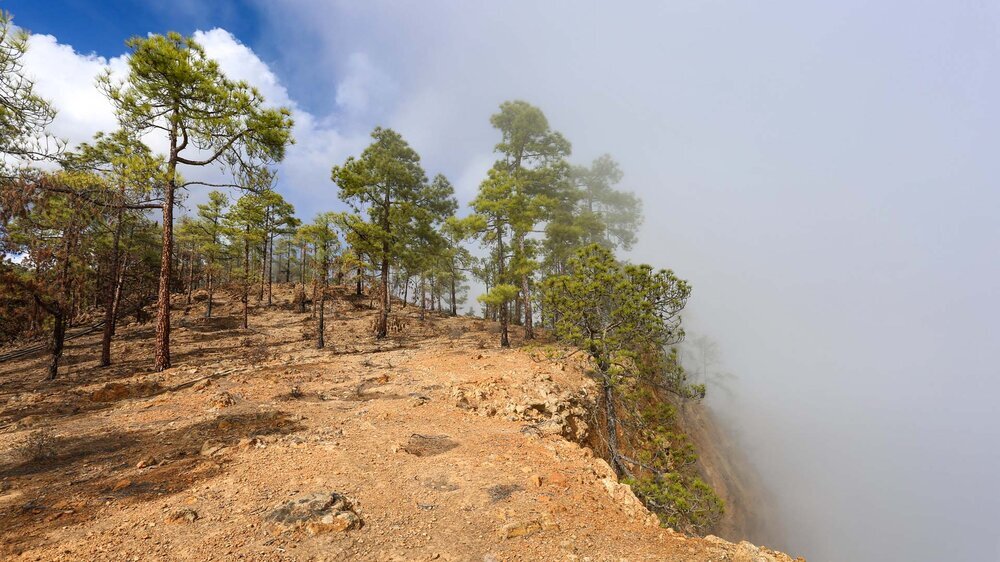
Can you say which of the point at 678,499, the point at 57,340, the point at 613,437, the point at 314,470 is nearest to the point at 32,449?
the point at 314,470

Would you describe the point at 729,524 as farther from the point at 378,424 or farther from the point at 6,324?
the point at 6,324

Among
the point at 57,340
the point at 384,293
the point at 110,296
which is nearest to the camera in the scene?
the point at 57,340

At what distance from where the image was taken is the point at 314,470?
21.5 feet

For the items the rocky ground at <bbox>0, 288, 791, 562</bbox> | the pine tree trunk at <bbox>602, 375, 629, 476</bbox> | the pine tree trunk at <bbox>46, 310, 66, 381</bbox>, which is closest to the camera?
the rocky ground at <bbox>0, 288, 791, 562</bbox>

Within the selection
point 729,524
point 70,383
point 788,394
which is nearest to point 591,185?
point 729,524

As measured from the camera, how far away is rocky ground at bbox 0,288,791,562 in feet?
15.4

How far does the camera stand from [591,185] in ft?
106

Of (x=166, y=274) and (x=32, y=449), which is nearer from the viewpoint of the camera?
(x=32, y=449)

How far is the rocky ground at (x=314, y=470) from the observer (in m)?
4.70

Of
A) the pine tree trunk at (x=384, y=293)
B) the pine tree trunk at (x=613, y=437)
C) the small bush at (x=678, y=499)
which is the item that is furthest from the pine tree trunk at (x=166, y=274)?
the small bush at (x=678, y=499)

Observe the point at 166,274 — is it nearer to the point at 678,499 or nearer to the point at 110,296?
the point at 110,296

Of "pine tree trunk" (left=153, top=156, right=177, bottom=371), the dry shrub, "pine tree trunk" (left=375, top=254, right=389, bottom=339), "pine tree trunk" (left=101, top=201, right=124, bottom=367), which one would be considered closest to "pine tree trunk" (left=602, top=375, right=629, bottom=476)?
the dry shrub

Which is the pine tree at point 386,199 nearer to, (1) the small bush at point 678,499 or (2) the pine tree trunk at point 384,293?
(2) the pine tree trunk at point 384,293

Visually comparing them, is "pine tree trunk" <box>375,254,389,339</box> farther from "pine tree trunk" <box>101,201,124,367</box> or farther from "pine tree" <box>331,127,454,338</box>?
"pine tree trunk" <box>101,201,124,367</box>
